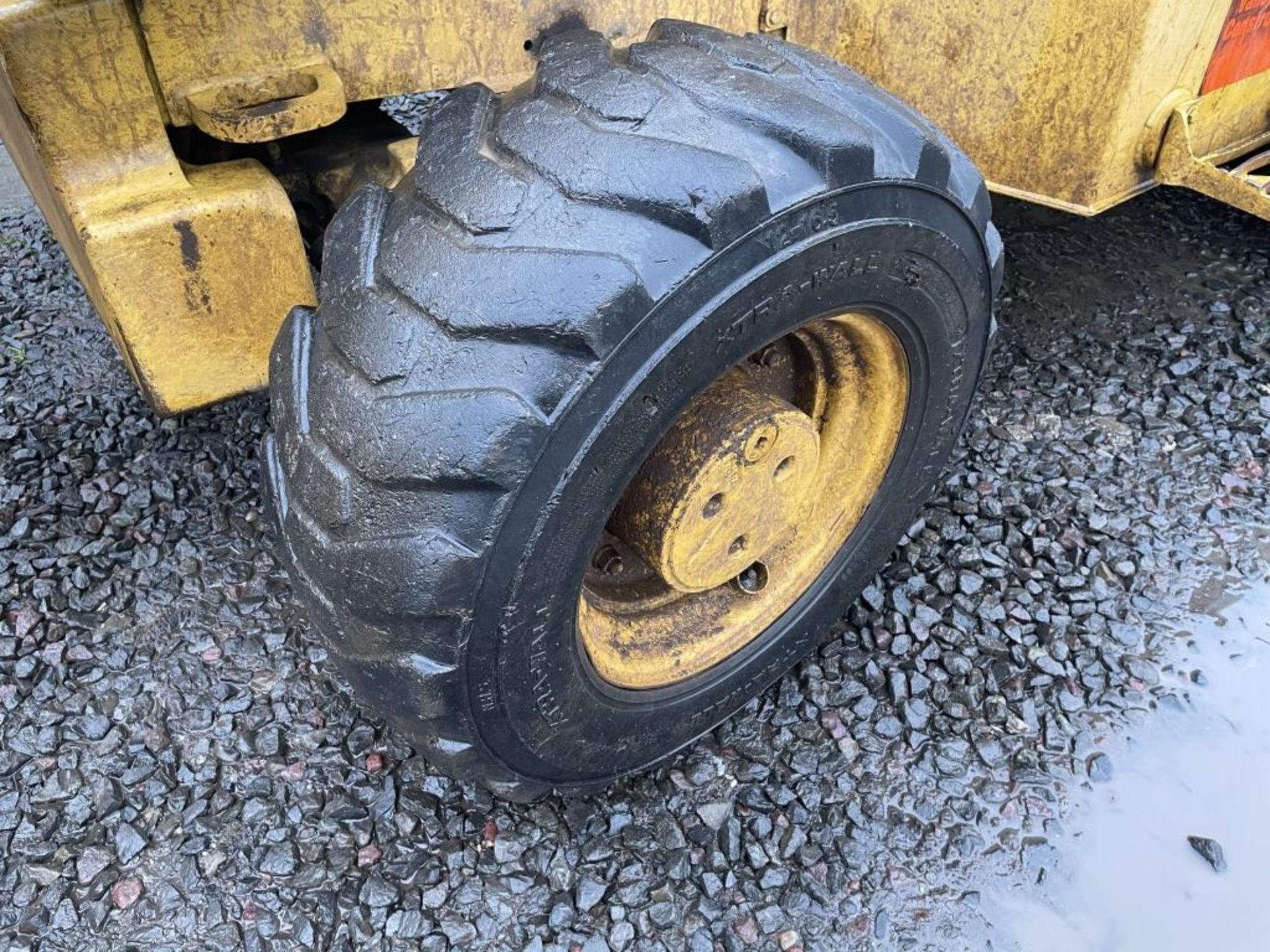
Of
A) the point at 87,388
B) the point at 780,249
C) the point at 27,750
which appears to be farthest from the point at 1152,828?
the point at 87,388

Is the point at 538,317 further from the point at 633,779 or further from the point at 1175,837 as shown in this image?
the point at 1175,837

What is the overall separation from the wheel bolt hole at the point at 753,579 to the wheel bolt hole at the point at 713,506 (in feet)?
0.92

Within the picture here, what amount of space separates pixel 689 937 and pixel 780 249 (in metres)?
1.11

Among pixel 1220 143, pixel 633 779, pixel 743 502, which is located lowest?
pixel 633 779

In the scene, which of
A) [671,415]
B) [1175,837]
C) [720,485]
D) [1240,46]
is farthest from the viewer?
[1240,46]

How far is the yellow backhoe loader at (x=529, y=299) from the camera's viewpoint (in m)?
1.24

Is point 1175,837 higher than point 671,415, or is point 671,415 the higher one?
point 671,415

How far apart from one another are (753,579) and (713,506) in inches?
12.8

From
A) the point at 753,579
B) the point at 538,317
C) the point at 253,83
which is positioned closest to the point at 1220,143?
the point at 753,579

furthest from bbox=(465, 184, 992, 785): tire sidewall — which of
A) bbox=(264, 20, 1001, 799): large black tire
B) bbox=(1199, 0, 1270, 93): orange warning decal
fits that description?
bbox=(1199, 0, 1270, 93): orange warning decal

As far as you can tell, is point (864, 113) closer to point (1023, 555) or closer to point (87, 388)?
point (1023, 555)

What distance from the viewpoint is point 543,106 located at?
135 cm

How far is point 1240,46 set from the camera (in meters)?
2.12

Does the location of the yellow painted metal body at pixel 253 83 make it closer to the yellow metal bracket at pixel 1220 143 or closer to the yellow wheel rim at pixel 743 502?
the yellow metal bracket at pixel 1220 143
